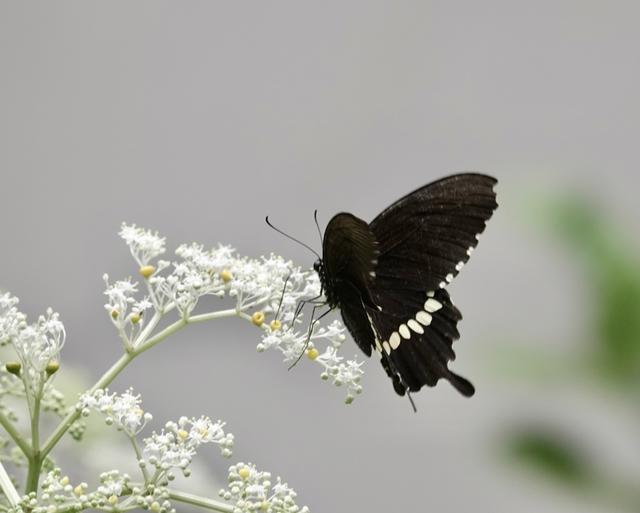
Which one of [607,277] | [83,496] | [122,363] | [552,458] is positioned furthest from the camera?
[607,277]

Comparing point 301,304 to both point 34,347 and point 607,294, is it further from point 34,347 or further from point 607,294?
point 607,294

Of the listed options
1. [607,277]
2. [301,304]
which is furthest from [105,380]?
[607,277]

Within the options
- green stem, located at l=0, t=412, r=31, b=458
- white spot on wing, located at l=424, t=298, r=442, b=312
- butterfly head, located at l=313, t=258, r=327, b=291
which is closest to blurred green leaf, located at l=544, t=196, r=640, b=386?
white spot on wing, located at l=424, t=298, r=442, b=312

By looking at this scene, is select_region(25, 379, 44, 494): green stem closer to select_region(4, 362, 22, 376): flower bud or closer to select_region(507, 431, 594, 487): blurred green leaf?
select_region(4, 362, 22, 376): flower bud

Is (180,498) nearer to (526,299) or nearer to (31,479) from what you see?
(31,479)

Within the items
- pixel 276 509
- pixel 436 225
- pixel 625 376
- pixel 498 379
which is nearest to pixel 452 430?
pixel 498 379

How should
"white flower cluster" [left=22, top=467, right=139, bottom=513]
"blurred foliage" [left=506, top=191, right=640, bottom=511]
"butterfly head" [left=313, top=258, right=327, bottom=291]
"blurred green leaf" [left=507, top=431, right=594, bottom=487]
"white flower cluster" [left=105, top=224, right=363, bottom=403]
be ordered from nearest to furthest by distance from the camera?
"white flower cluster" [left=22, top=467, right=139, bottom=513] → "white flower cluster" [left=105, top=224, right=363, bottom=403] → "butterfly head" [left=313, top=258, right=327, bottom=291] → "blurred green leaf" [left=507, top=431, right=594, bottom=487] → "blurred foliage" [left=506, top=191, right=640, bottom=511]
